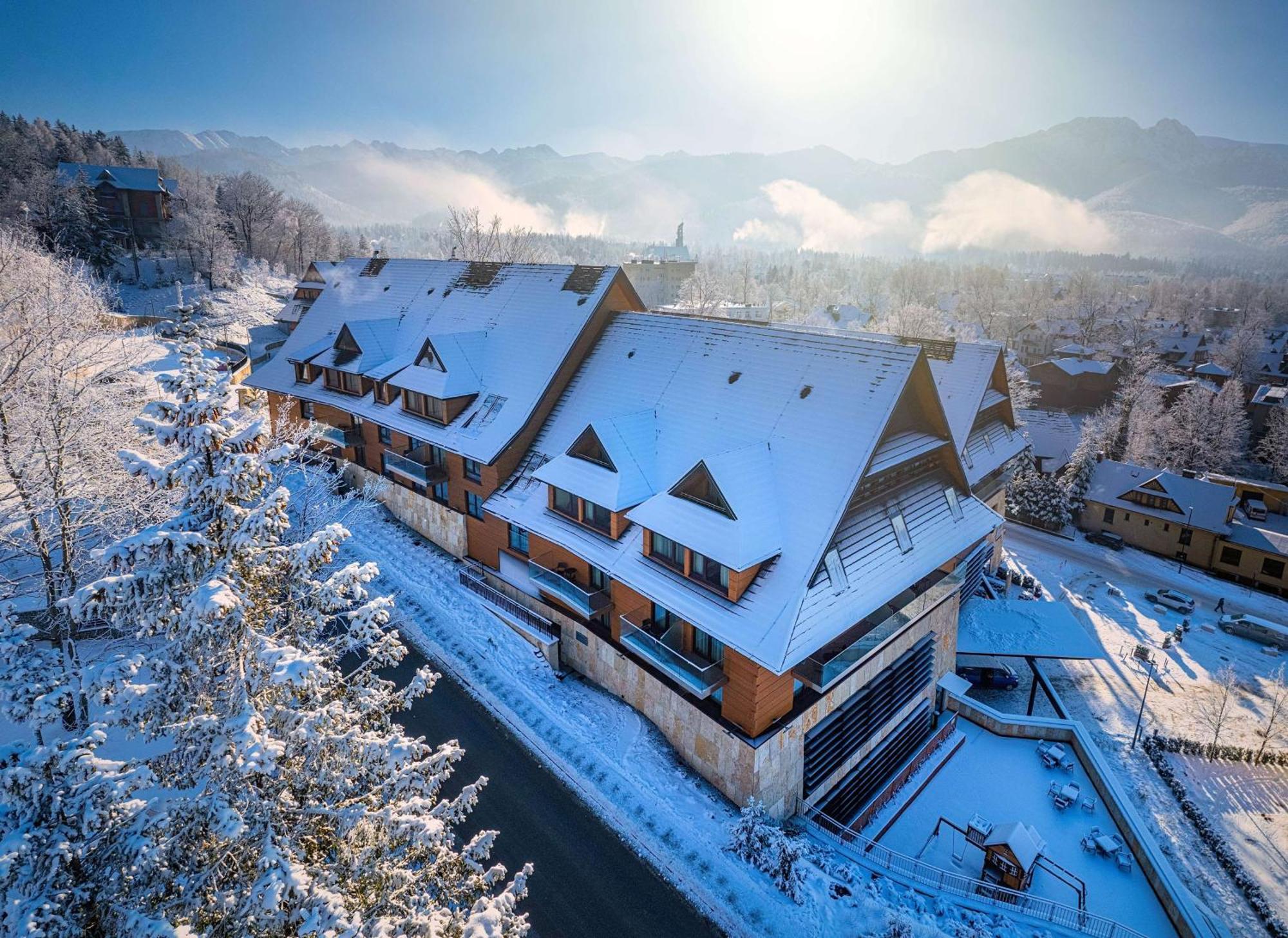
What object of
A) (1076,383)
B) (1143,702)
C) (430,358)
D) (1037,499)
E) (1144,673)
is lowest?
(1144,673)

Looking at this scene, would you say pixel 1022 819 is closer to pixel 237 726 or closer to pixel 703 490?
pixel 703 490

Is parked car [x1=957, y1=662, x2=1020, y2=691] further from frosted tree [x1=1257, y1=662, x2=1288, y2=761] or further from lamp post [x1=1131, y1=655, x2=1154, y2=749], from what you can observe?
frosted tree [x1=1257, y1=662, x2=1288, y2=761]

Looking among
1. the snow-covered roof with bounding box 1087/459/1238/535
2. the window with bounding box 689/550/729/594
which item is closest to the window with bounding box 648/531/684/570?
the window with bounding box 689/550/729/594

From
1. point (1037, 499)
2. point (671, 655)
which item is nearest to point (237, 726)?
point (671, 655)

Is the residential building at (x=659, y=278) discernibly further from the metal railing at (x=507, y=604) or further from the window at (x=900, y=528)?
the window at (x=900, y=528)

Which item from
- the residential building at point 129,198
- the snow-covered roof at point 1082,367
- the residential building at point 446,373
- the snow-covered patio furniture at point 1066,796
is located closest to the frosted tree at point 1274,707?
the snow-covered patio furniture at point 1066,796

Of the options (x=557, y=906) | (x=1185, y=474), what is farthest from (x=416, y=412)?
(x=1185, y=474)
